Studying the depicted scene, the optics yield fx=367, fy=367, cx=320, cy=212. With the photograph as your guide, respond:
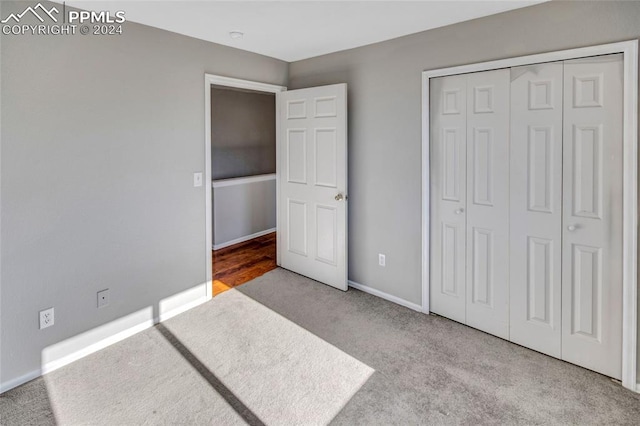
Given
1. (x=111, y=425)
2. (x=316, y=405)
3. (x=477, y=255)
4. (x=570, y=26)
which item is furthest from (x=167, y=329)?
(x=570, y=26)

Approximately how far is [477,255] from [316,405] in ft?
5.33

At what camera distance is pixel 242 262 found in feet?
14.8

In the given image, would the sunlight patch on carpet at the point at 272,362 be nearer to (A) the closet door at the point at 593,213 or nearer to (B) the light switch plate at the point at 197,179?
(B) the light switch plate at the point at 197,179

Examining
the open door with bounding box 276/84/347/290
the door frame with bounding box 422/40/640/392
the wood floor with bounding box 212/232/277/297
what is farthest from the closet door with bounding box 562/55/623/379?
the wood floor with bounding box 212/232/277/297

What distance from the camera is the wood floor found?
3.92m

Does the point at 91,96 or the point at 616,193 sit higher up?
the point at 91,96

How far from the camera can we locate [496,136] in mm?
2600

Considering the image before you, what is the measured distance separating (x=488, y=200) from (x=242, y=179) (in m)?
3.63

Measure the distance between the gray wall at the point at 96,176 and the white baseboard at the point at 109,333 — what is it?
0.16 ft

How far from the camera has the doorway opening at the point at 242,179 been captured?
4949 millimetres

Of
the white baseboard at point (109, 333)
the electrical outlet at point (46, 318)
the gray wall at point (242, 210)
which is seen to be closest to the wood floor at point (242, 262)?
the gray wall at point (242, 210)

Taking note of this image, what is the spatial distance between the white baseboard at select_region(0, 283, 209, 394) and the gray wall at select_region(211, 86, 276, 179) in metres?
2.44

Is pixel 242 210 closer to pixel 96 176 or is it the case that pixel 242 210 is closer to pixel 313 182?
pixel 313 182

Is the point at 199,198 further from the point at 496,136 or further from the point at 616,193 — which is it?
the point at 616,193
